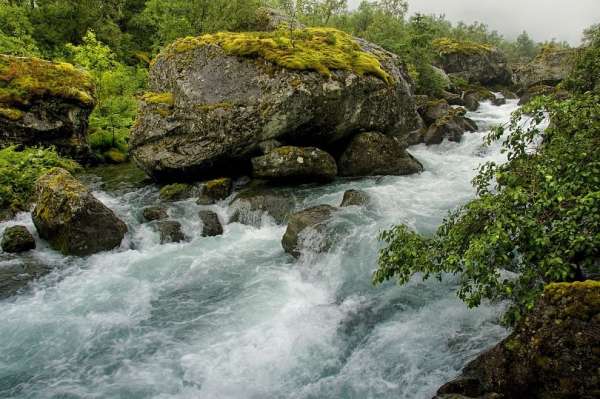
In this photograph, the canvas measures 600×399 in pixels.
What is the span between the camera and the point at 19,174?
1727 centimetres

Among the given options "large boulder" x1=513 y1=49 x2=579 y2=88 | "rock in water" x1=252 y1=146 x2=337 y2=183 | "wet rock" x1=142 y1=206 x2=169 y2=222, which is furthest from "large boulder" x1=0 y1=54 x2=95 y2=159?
"large boulder" x1=513 y1=49 x2=579 y2=88

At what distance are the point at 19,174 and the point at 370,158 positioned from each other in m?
15.8

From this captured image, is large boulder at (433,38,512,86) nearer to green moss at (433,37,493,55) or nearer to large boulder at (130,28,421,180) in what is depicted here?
green moss at (433,37,493,55)

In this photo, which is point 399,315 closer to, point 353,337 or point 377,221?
point 353,337

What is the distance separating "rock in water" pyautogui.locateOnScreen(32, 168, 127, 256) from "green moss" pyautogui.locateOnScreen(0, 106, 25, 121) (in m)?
7.89

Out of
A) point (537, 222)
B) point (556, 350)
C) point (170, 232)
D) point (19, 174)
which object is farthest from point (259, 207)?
point (556, 350)

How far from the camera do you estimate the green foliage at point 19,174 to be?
1659 cm

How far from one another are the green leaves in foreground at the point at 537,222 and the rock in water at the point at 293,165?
34.1ft

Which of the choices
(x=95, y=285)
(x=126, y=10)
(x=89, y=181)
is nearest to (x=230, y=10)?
(x=126, y=10)

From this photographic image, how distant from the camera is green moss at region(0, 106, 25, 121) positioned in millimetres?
19453

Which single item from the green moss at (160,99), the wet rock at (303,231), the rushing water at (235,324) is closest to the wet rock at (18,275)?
the rushing water at (235,324)

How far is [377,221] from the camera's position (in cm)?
1466

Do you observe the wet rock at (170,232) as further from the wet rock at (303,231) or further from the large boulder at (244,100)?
the wet rock at (303,231)

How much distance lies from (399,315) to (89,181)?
17.7m
